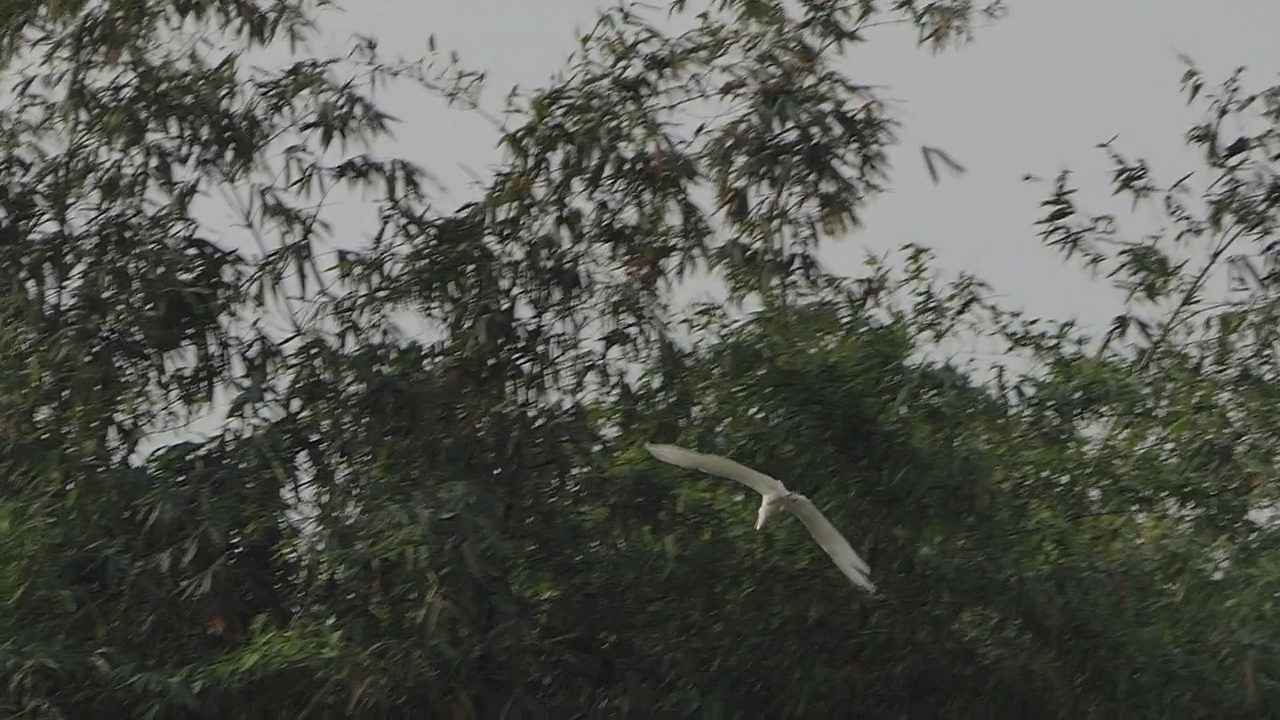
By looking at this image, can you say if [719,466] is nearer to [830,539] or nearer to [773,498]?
[773,498]

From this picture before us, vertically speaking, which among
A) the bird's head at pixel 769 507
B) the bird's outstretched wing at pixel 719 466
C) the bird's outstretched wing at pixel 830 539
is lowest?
the bird's outstretched wing at pixel 830 539

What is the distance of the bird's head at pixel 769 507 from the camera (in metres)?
3.74

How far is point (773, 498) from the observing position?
3742 mm

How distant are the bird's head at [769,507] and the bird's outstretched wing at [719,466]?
11mm

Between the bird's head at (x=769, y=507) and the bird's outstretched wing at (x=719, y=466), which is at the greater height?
the bird's outstretched wing at (x=719, y=466)

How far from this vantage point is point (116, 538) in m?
3.98

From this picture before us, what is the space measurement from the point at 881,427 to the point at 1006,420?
0.45m

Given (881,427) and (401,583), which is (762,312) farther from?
(401,583)

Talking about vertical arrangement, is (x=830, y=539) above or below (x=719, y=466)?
below

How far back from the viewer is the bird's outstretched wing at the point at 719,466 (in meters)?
3.72

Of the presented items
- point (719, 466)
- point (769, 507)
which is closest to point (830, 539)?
point (769, 507)

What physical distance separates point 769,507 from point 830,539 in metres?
0.15

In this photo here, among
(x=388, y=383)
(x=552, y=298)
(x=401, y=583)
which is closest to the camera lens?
(x=401, y=583)

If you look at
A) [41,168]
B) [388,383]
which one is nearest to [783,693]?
[388,383]
